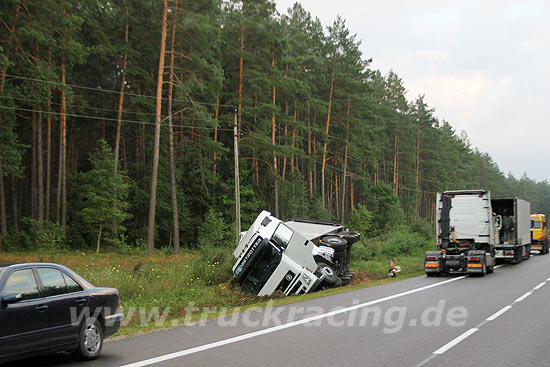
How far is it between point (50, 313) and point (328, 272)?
14165mm

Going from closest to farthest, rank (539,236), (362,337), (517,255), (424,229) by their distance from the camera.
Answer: (362,337), (517,255), (539,236), (424,229)

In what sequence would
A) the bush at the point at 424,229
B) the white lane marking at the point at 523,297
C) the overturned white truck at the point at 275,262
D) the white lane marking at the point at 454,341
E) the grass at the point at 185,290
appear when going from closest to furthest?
1. the white lane marking at the point at 454,341
2. the grass at the point at 185,290
3. the white lane marking at the point at 523,297
4. the overturned white truck at the point at 275,262
5. the bush at the point at 424,229

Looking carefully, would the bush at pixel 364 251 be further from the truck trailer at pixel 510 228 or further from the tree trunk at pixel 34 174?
the tree trunk at pixel 34 174

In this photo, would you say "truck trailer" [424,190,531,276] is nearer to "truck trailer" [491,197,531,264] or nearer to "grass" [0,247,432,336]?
"grass" [0,247,432,336]

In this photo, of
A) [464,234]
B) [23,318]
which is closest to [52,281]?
[23,318]

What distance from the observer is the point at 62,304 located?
7.68 m

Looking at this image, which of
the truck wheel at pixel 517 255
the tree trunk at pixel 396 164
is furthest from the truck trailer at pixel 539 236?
the tree trunk at pixel 396 164

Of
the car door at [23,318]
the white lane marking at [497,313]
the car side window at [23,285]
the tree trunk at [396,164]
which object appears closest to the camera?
the car door at [23,318]

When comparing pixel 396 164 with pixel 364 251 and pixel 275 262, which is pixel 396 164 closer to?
pixel 364 251

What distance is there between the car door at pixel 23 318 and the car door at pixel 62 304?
0.14m

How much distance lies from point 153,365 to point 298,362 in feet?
6.99

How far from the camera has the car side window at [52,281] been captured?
7.62 m

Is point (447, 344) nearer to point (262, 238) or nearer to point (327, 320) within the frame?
point (327, 320)

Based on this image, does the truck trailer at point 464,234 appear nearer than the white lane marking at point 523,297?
No
